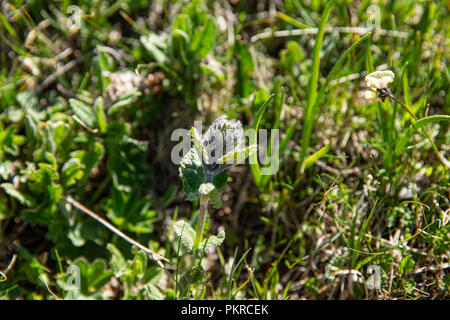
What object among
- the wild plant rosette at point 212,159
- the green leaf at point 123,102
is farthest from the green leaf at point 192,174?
the green leaf at point 123,102

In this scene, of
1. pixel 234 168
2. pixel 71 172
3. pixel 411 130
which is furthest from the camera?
pixel 234 168

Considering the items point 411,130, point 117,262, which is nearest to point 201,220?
point 117,262

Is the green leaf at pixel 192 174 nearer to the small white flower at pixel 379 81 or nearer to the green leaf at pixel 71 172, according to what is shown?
the green leaf at pixel 71 172

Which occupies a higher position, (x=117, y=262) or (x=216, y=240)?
(x=216, y=240)

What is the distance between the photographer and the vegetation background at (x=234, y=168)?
7.37 feet

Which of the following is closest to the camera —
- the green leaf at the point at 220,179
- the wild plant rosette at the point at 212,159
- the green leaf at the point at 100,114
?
the wild plant rosette at the point at 212,159

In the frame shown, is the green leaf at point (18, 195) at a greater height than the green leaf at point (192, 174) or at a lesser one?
lesser

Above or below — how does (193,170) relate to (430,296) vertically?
above

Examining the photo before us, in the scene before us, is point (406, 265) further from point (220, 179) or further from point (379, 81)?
point (220, 179)

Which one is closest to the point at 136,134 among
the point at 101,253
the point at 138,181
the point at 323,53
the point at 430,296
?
the point at 138,181

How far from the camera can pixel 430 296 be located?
7.10 ft

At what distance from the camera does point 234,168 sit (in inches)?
106

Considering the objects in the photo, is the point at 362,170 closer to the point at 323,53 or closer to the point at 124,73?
the point at 323,53

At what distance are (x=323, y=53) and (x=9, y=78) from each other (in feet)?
6.72
